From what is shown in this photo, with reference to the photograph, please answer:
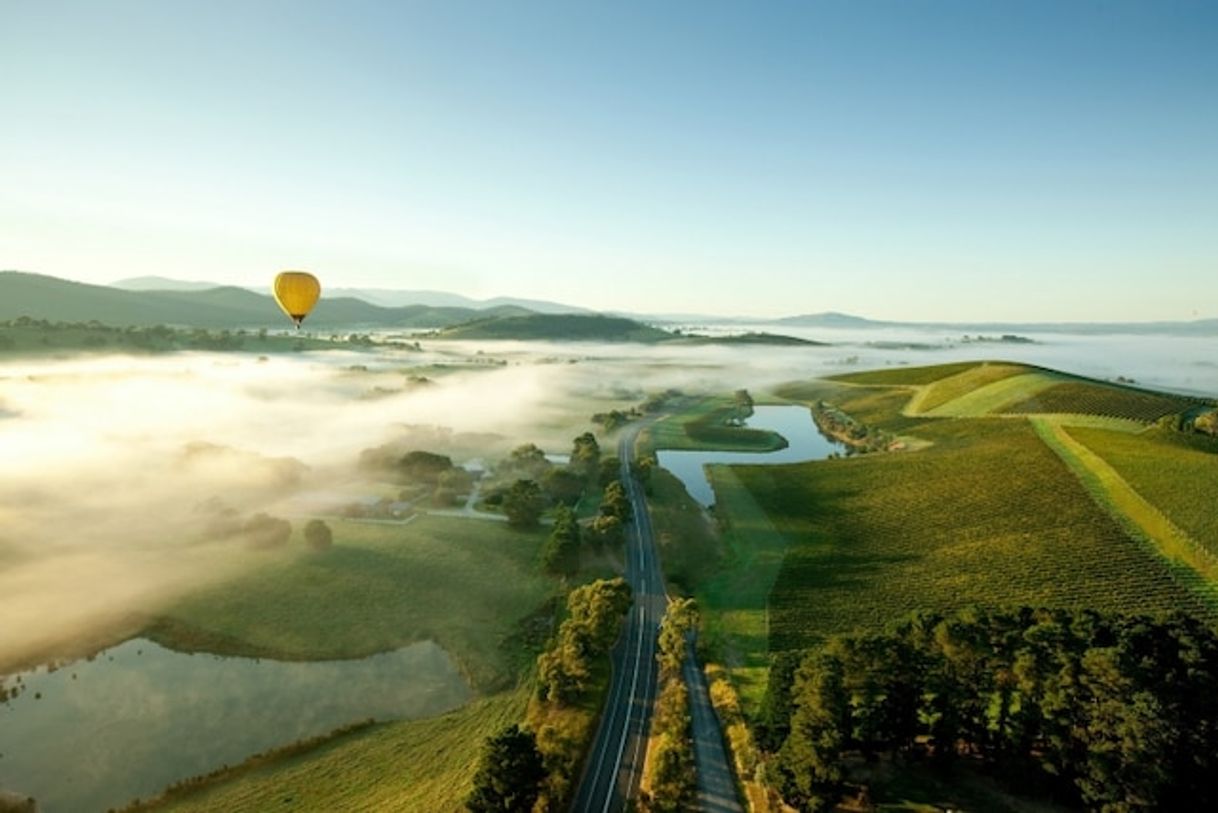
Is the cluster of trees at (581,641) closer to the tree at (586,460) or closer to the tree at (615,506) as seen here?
the tree at (615,506)

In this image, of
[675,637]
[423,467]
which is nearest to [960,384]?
[423,467]

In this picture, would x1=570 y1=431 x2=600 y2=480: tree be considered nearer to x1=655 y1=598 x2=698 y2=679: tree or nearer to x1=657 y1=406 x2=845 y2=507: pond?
x1=657 y1=406 x2=845 y2=507: pond

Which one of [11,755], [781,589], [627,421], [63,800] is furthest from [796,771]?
[627,421]

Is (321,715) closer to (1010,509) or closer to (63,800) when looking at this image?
(63,800)

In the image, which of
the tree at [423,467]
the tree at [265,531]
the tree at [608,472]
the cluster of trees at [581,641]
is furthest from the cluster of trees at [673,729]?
the tree at [423,467]

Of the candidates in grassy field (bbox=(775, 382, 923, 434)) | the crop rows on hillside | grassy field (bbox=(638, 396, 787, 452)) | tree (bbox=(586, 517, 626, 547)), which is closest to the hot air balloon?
tree (bbox=(586, 517, 626, 547))

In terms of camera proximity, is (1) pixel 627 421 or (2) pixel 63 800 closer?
(2) pixel 63 800
